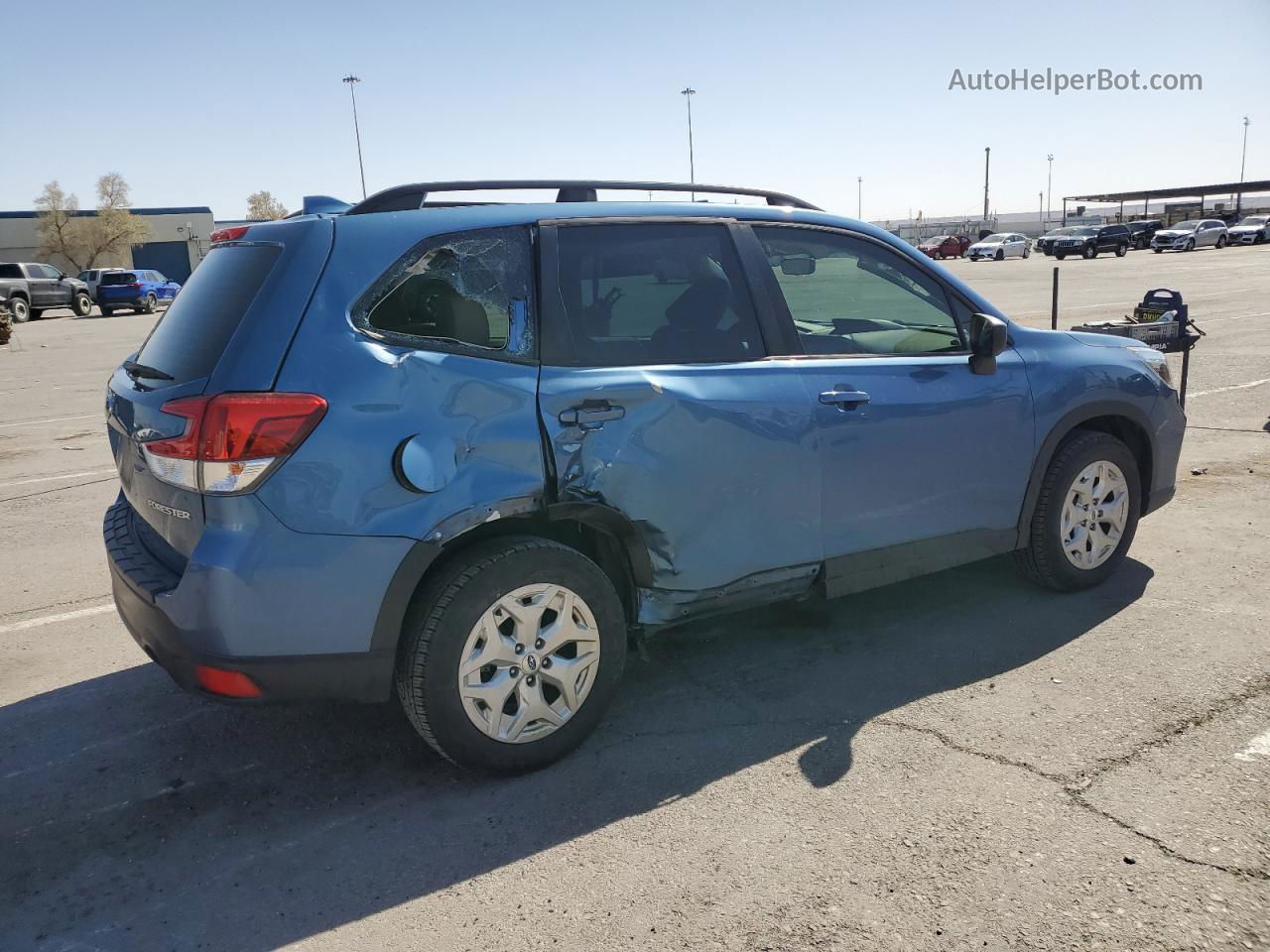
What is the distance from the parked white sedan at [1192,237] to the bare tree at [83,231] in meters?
64.5

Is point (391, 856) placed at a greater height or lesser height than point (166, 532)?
lesser

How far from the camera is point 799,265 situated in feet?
13.5

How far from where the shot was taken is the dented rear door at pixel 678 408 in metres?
3.40

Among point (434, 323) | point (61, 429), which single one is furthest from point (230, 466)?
point (61, 429)

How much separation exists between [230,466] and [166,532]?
41 centimetres

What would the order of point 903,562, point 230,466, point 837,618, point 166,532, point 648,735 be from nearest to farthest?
point 230,466, point 166,532, point 648,735, point 903,562, point 837,618

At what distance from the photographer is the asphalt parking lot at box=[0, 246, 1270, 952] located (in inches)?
105

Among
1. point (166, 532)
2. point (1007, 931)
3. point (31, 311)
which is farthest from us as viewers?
point (31, 311)

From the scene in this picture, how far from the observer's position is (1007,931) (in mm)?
2555

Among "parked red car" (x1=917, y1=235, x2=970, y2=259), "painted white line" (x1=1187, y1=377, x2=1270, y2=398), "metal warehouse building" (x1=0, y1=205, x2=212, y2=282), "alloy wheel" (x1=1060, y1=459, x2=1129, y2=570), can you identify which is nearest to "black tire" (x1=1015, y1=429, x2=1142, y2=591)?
"alloy wheel" (x1=1060, y1=459, x2=1129, y2=570)

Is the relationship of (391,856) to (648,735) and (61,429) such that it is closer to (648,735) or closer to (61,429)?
(648,735)

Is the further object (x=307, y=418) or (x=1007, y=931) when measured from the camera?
(x=307, y=418)

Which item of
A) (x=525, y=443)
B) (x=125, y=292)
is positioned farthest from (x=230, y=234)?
(x=125, y=292)

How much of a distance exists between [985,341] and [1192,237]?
5726cm
